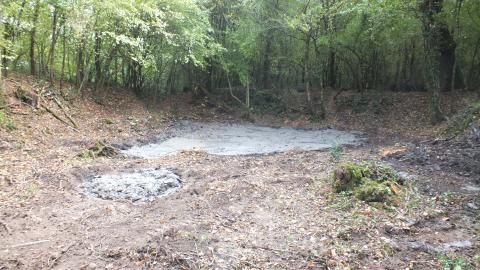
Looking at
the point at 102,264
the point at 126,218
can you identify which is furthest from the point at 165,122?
the point at 102,264

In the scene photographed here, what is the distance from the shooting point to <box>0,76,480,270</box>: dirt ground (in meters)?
4.23

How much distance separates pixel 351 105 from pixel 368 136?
18.5 ft

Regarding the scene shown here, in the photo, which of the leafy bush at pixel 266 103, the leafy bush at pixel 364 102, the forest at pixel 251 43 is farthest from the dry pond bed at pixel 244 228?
the leafy bush at pixel 266 103

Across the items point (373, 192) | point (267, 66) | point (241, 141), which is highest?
point (267, 66)

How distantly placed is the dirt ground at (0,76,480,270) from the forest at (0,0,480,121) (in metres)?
5.37

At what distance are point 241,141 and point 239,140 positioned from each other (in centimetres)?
29

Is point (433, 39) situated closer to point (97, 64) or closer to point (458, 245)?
point (458, 245)

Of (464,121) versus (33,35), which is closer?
(464,121)

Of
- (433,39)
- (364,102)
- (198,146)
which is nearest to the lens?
(198,146)

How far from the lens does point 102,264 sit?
4.28 metres

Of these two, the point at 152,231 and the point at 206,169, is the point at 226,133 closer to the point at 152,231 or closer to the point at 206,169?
the point at 206,169

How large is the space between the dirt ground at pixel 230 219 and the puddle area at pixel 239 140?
91.7 inches

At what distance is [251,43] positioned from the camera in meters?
19.2

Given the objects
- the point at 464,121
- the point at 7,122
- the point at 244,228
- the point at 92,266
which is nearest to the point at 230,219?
the point at 244,228
